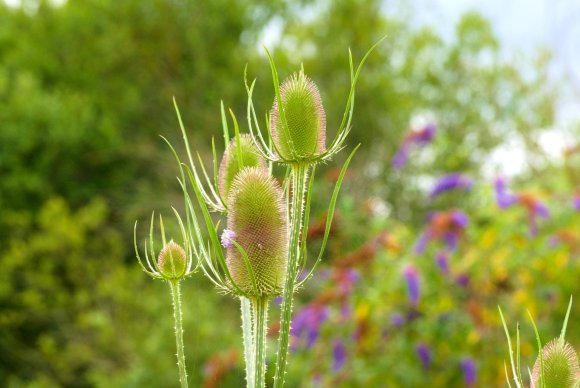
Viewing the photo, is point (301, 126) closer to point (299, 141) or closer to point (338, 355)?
point (299, 141)

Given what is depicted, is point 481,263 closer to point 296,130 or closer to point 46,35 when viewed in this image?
point 296,130

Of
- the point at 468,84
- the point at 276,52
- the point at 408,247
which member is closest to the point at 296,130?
the point at 408,247

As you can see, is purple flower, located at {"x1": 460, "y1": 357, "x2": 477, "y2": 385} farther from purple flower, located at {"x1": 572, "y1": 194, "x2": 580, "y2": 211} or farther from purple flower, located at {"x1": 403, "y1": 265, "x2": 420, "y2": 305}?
purple flower, located at {"x1": 572, "y1": 194, "x2": 580, "y2": 211}

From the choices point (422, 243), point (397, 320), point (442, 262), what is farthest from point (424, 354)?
point (422, 243)

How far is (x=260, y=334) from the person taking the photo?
91cm

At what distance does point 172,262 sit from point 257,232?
10cm

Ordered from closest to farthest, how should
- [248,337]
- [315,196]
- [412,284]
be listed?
[248,337], [412,284], [315,196]

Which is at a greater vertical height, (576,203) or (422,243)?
(576,203)

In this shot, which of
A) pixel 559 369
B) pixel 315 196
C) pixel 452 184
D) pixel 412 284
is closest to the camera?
pixel 559 369

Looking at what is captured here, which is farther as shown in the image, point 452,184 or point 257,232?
point 452,184

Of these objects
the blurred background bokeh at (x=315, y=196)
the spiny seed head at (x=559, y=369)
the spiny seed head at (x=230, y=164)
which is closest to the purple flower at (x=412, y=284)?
the blurred background bokeh at (x=315, y=196)

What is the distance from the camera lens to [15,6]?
464 inches

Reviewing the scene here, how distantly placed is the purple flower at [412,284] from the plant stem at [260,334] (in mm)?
3406

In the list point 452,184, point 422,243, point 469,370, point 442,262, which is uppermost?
point 452,184
